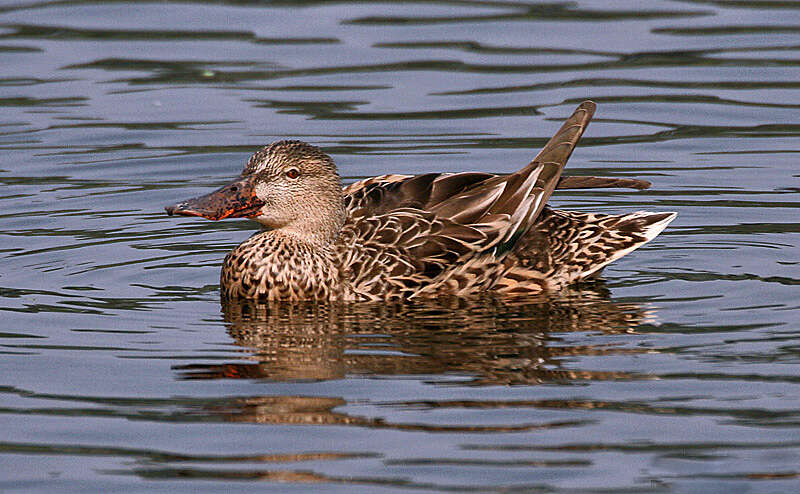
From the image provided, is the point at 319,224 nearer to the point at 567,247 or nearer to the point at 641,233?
the point at 567,247

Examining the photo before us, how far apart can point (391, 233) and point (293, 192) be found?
0.68 metres

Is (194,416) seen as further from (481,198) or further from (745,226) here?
(745,226)

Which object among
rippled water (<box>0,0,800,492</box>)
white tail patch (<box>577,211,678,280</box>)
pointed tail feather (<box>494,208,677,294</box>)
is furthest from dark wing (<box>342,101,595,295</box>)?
white tail patch (<box>577,211,678,280</box>)

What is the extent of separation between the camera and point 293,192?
32.4 ft

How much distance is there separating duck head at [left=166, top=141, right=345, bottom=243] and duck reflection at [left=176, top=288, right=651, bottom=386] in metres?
0.53

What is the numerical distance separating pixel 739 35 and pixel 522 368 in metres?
10.1

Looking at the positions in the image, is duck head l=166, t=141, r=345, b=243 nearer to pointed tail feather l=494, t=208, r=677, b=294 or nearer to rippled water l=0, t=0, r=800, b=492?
rippled water l=0, t=0, r=800, b=492

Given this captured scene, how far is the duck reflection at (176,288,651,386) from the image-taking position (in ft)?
26.7

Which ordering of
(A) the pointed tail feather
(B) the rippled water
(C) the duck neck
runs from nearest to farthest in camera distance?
(B) the rippled water
(C) the duck neck
(A) the pointed tail feather

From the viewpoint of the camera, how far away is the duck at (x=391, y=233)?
978 centimetres

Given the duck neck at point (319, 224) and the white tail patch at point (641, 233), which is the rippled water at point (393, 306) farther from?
the duck neck at point (319, 224)

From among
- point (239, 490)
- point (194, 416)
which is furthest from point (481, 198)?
point (239, 490)

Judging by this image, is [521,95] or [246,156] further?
[521,95]

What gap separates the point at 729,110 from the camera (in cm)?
1495
